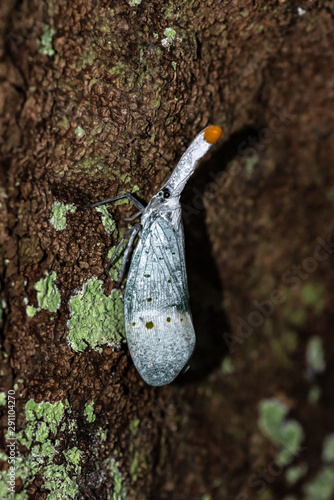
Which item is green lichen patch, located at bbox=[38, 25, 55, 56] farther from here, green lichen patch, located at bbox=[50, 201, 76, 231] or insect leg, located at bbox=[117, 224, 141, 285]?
insect leg, located at bbox=[117, 224, 141, 285]

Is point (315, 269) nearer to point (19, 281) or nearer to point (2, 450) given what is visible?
point (19, 281)

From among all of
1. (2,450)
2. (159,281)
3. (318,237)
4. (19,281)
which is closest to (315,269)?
(318,237)

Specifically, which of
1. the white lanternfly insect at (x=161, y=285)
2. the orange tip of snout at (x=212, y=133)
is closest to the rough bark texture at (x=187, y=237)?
the white lanternfly insect at (x=161, y=285)

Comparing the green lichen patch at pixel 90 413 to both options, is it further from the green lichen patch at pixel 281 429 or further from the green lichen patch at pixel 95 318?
the green lichen patch at pixel 281 429

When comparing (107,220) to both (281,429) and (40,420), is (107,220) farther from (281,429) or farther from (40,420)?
(281,429)

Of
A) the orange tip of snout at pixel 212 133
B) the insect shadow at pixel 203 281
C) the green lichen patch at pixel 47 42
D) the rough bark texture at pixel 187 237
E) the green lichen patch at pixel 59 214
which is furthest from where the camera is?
the insect shadow at pixel 203 281

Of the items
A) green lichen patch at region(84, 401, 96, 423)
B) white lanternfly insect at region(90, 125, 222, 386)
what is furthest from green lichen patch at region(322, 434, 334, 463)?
green lichen patch at region(84, 401, 96, 423)
